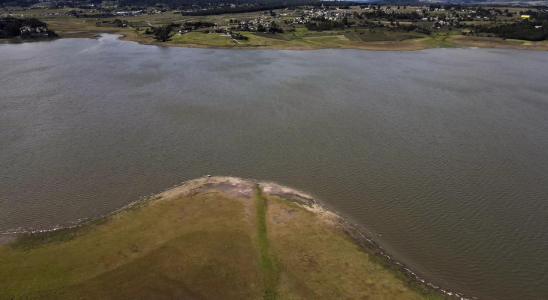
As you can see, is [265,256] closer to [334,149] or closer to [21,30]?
[334,149]

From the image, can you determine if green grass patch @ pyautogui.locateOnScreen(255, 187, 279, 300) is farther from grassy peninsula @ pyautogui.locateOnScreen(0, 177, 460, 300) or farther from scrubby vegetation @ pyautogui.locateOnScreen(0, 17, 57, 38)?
scrubby vegetation @ pyautogui.locateOnScreen(0, 17, 57, 38)

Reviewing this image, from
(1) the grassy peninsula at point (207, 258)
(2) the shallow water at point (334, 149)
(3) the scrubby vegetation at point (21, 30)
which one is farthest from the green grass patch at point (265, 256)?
(3) the scrubby vegetation at point (21, 30)

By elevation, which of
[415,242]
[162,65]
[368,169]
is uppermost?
[162,65]

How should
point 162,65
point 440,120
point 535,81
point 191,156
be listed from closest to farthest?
point 191,156 → point 440,120 → point 535,81 → point 162,65

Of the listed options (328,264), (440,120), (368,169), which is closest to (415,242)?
(328,264)

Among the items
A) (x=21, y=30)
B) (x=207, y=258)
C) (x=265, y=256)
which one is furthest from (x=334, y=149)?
(x=21, y=30)

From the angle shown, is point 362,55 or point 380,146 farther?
point 362,55

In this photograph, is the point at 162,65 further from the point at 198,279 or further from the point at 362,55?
the point at 198,279

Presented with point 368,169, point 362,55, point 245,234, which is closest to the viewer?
point 245,234

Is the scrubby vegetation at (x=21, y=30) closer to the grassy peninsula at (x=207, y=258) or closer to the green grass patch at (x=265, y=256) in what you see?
the grassy peninsula at (x=207, y=258)
